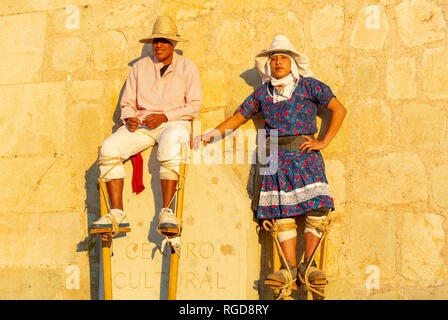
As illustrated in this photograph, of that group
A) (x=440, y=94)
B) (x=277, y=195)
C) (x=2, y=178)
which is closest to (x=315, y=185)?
(x=277, y=195)

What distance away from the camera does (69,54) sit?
18.3 feet

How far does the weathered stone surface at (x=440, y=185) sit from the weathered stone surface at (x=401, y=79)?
60 centimetres

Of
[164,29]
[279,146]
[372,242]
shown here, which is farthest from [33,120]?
[372,242]

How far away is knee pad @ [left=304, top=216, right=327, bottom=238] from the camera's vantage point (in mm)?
4500

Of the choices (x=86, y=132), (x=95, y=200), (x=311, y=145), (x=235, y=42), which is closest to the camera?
(x=311, y=145)

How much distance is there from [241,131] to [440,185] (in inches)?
61.8

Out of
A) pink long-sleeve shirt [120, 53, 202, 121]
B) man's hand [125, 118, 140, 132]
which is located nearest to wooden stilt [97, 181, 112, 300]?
man's hand [125, 118, 140, 132]

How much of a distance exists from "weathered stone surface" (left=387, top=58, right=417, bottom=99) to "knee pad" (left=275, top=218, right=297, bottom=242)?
124 centimetres

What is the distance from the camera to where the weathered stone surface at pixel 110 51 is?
5480mm

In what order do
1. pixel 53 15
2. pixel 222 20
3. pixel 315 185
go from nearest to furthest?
pixel 315 185
pixel 222 20
pixel 53 15

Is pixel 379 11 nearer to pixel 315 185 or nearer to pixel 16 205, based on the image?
pixel 315 185

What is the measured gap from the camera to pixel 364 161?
4.79 meters

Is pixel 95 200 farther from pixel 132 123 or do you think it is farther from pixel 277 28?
pixel 277 28

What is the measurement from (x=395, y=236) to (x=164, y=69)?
7.19ft
